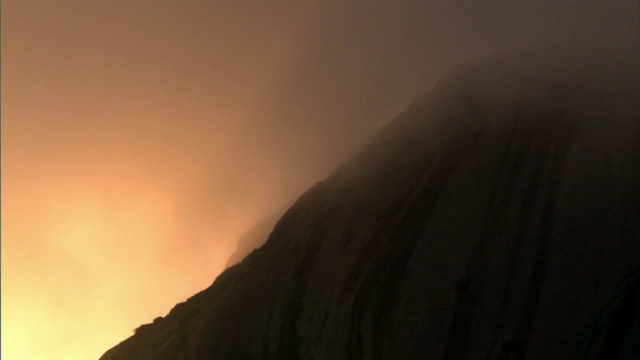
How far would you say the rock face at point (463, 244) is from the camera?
18.3 metres

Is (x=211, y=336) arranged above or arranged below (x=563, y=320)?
above

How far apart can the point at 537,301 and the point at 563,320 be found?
0.98 metres

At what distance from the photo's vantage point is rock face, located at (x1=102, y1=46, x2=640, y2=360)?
18.3 m

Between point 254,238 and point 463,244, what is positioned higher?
point 254,238

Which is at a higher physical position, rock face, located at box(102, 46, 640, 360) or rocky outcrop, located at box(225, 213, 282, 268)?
rocky outcrop, located at box(225, 213, 282, 268)

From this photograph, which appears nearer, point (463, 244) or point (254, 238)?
point (463, 244)

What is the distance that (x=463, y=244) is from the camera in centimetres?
2053

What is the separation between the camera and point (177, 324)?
24.0 meters

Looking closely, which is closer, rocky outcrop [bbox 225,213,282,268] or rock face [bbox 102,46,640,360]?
rock face [bbox 102,46,640,360]

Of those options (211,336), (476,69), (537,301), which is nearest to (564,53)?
(476,69)

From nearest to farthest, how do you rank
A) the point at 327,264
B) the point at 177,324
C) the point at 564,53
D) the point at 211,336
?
the point at 211,336, the point at 327,264, the point at 177,324, the point at 564,53

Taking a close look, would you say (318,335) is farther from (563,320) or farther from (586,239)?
(586,239)

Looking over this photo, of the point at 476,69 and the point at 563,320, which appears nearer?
the point at 563,320

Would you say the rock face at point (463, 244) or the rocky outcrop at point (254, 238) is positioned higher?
the rocky outcrop at point (254, 238)
